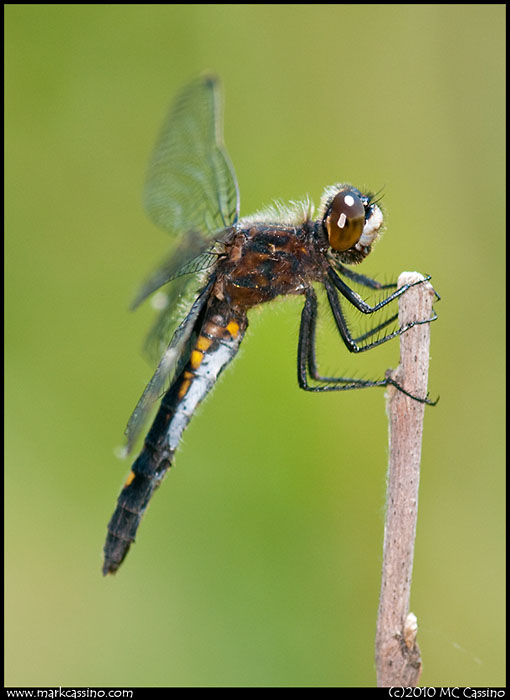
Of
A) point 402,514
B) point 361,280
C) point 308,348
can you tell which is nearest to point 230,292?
point 308,348

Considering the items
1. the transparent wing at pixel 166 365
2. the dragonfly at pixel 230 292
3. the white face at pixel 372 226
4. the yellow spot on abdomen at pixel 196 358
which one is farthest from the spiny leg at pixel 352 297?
the yellow spot on abdomen at pixel 196 358

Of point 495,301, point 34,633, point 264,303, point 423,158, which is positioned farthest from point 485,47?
point 34,633

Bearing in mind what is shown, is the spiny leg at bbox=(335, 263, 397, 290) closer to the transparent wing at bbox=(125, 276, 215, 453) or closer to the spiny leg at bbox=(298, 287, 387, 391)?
the spiny leg at bbox=(298, 287, 387, 391)

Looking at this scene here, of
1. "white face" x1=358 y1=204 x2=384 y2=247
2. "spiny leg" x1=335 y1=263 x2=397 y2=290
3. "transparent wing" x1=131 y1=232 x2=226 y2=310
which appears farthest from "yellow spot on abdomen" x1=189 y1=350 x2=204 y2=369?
"white face" x1=358 y1=204 x2=384 y2=247

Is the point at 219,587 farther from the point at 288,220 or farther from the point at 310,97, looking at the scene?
the point at 310,97

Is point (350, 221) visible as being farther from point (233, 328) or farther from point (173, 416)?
point (173, 416)

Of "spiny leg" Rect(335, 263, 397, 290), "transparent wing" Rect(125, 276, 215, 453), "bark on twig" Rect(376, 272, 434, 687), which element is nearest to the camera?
"bark on twig" Rect(376, 272, 434, 687)

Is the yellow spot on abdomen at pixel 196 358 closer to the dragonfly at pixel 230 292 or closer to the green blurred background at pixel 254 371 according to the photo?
the dragonfly at pixel 230 292
